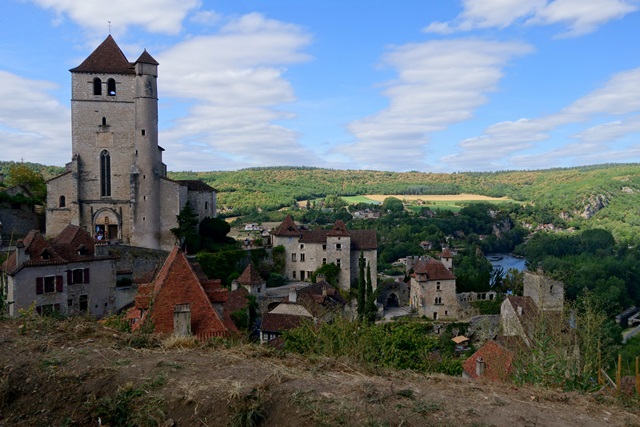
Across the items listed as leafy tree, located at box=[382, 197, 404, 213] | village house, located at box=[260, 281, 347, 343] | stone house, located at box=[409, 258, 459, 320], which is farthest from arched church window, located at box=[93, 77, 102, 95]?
leafy tree, located at box=[382, 197, 404, 213]

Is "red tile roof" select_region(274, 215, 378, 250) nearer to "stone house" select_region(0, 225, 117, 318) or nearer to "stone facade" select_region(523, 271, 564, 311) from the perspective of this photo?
"stone facade" select_region(523, 271, 564, 311)

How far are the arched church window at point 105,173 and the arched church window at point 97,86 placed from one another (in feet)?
14.0

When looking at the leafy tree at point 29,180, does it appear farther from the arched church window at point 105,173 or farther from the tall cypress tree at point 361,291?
the tall cypress tree at point 361,291

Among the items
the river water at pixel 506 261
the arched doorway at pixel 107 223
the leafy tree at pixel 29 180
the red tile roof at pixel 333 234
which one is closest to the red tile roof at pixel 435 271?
the red tile roof at pixel 333 234

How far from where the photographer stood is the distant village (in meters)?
25.7

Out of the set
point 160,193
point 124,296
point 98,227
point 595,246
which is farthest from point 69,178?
point 595,246

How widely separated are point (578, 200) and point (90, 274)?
168498 millimetres

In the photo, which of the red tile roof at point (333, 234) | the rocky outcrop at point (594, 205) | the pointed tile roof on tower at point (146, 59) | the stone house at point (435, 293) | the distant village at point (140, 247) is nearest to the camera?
the distant village at point (140, 247)

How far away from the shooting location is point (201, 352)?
8.89 meters

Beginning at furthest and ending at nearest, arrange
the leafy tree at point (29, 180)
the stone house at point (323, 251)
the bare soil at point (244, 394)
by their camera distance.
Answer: the stone house at point (323, 251)
the leafy tree at point (29, 180)
the bare soil at point (244, 394)

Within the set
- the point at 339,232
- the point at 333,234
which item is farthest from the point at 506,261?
the point at 333,234

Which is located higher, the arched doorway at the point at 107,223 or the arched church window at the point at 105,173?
the arched church window at the point at 105,173

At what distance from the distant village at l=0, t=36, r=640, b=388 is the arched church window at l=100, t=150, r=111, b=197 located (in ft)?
0.24

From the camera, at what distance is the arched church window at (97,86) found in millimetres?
38250
